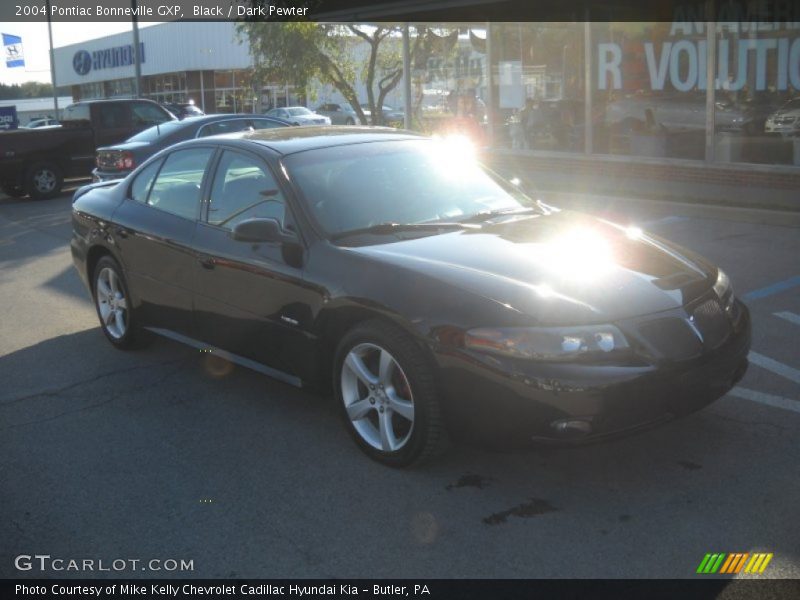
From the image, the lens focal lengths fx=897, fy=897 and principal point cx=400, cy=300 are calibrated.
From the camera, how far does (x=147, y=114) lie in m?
19.5

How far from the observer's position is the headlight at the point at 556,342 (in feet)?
12.4

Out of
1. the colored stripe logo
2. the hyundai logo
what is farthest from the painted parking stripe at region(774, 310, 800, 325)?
the hyundai logo

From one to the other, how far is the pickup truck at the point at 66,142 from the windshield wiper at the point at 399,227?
14.7 m

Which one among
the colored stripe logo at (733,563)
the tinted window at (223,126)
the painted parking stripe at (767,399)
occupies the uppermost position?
the tinted window at (223,126)

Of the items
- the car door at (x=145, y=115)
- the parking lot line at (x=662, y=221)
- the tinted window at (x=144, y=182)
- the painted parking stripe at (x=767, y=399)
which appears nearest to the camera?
the painted parking stripe at (x=767, y=399)

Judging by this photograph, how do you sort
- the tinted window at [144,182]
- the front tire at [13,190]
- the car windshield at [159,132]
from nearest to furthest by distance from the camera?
1. the tinted window at [144,182]
2. the car windshield at [159,132]
3. the front tire at [13,190]

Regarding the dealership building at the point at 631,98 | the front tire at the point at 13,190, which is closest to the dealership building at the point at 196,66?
the front tire at the point at 13,190

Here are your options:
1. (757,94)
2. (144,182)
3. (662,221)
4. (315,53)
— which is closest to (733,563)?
(144,182)

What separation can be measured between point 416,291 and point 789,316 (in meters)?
3.91

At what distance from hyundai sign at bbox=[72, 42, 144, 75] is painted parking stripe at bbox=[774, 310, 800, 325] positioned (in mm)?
53121

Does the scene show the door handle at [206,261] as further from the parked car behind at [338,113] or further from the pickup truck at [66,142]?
the parked car behind at [338,113]

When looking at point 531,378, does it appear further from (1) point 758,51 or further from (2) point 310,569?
(1) point 758,51

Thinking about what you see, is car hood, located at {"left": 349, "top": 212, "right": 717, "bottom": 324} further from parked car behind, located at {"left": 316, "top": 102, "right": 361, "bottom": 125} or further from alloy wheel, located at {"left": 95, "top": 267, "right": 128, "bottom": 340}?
parked car behind, located at {"left": 316, "top": 102, "right": 361, "bottom": 125}

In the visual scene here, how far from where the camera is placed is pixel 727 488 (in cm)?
394
